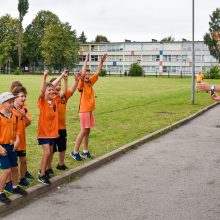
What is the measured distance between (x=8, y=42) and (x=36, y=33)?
7.46 metres

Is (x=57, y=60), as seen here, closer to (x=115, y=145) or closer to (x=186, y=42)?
(x=186, y=42)

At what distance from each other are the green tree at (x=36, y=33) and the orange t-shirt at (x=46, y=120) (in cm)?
9369

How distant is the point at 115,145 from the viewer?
10.6 m

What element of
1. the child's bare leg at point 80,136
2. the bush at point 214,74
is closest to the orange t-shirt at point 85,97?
the child's bare leg at point 80,136

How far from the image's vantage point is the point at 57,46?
301 ft

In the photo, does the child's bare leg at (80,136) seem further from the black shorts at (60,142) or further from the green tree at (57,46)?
the green tree at (57,46)

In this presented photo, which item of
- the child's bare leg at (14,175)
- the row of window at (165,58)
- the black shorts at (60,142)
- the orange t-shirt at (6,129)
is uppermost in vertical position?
the row of window at (165,58)

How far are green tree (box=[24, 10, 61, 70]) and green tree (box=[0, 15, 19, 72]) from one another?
2898 mm

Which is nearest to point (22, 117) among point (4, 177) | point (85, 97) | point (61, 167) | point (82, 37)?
point (4, 177)

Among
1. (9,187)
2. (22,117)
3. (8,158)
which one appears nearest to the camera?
(8,158)

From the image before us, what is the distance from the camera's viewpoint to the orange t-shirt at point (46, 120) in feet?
22.6

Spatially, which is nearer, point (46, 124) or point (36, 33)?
point (46, 124)

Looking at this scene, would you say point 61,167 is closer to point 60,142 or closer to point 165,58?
point 60,142

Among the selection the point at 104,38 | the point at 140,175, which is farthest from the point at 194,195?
the point at 104,38
